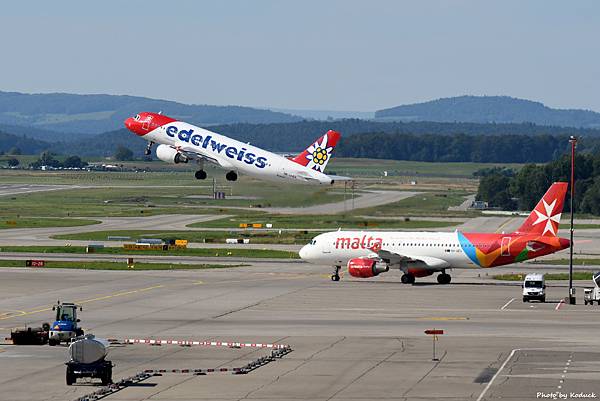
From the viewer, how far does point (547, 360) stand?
6594cm

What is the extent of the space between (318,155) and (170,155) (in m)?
10.9

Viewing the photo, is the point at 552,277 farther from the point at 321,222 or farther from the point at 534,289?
the point at 321,222

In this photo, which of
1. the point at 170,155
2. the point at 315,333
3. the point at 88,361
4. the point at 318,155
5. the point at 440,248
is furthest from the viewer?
the point at 440,248

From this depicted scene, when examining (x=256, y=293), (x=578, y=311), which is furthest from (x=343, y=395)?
(x=256, y=293)

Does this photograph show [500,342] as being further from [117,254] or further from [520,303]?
[117,254]

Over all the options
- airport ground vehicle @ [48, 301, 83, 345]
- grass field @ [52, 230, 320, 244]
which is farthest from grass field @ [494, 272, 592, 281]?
airport ground vehicle @ [48, 301, 83, 345]

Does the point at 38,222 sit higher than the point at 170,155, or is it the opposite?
the point at 170,155

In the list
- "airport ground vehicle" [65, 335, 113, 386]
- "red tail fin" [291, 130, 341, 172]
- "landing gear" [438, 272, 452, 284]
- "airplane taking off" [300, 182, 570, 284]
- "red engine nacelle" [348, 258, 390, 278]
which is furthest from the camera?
"landing gear" [438, 272, 452, 284]

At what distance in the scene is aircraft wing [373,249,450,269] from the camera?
112 meters

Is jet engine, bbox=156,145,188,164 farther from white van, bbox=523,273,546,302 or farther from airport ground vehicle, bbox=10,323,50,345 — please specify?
white van, bbox=523,273,546,302

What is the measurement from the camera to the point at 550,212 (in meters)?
111

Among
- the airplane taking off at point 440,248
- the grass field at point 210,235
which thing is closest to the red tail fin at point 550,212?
the airplane taking off at point 440,248

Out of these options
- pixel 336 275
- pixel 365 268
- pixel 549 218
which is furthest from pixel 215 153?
pixel 549 218

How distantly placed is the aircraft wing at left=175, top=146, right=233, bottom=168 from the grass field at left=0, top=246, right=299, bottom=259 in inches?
2096
